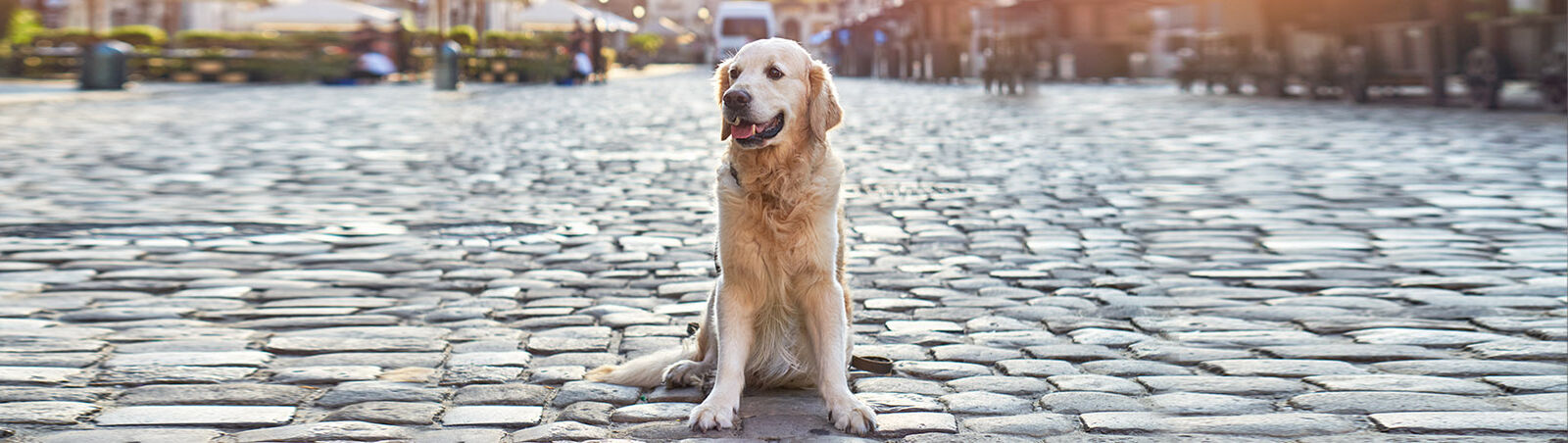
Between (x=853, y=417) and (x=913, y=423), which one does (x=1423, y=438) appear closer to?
(x=913, y=423)

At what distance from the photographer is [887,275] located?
641 centimetres

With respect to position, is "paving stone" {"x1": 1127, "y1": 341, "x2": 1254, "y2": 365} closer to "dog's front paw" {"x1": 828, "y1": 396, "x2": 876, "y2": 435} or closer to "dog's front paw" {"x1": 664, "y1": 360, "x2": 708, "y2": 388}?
"dog's front paw" {"x1": 828, "y1": 396, "x2": 876, "y2": 435}

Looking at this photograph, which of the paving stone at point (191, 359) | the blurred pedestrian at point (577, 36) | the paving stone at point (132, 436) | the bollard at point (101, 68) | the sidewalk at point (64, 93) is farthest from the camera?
the blurred pedestrian at point (577, 36)

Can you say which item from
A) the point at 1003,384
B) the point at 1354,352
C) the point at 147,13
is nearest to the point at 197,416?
the point at 1003,384

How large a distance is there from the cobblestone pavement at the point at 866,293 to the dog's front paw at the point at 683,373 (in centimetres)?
5

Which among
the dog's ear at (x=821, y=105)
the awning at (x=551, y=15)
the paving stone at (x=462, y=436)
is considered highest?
the awning at (x=551, y=15)

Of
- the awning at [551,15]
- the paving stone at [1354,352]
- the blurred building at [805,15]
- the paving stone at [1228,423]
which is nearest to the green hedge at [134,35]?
the awning at [551,15]

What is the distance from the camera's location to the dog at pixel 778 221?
3863 mm

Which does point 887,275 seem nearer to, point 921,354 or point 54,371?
point 921,354

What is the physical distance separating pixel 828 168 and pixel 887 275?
8.09ft

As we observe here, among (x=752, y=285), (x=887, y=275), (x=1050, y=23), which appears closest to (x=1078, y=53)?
(x=1050, y=23)

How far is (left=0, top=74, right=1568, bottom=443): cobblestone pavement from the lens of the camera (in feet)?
12.8

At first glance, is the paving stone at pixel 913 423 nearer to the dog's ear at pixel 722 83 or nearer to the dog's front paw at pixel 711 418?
the dog's front paw at pixel 711 418

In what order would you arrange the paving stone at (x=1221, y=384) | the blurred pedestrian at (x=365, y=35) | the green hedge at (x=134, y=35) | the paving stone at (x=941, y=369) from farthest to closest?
the green hedge at (x=134, y=35) → the blurred pedestrian at (x=365, y=35) → the paving stone at (x=941, y=369) → the paving stone at (x=1221, y=384)
